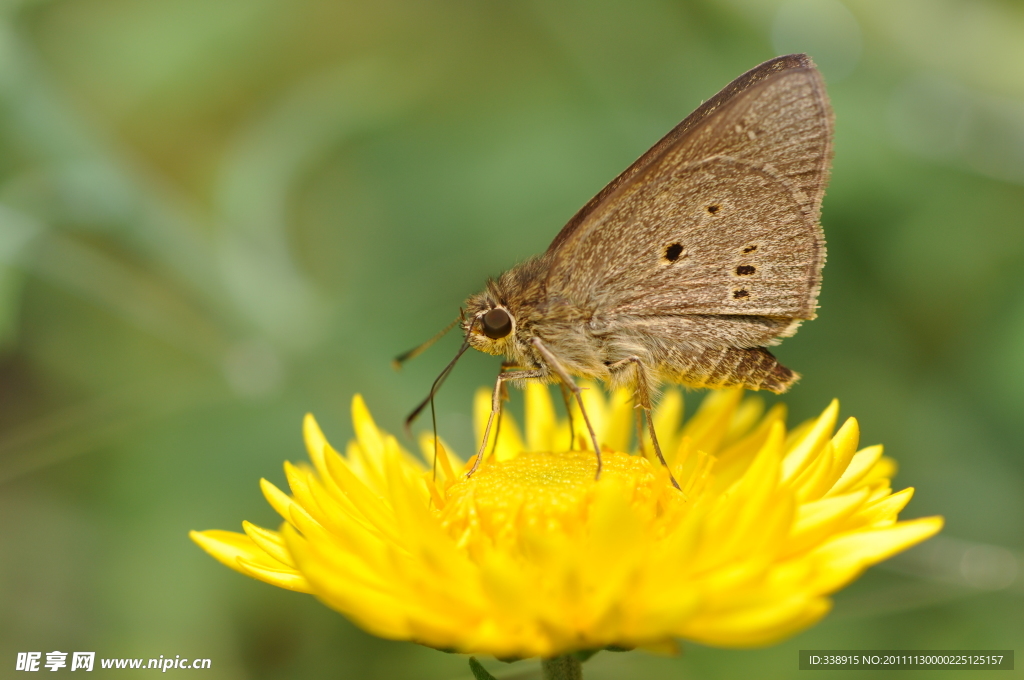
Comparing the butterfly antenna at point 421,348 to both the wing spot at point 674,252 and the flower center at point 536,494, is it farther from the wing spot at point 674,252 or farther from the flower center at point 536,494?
the wing spot at point 674,252

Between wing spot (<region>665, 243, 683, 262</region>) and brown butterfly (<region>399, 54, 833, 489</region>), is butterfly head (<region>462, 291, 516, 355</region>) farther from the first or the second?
wing spot (<region>665, 243, 683, 262</region>)

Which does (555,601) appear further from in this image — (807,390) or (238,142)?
(238,142)

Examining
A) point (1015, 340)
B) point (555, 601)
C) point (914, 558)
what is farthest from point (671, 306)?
point (1015, 340)

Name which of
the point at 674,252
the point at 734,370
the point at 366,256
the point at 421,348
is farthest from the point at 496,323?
the point at 366,256

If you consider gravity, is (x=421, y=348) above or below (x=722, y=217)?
below

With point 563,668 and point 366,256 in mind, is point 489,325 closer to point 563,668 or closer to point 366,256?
point 563,668

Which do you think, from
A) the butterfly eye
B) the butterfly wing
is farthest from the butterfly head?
the butterfly wing
